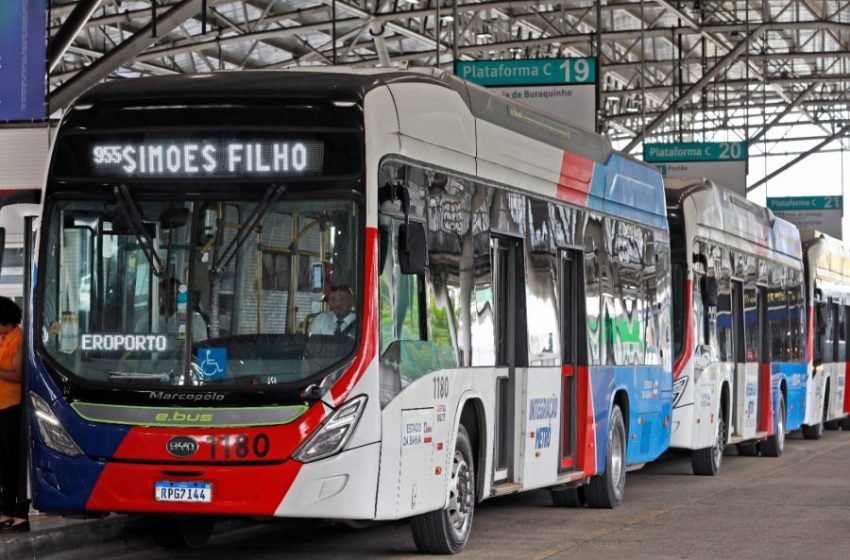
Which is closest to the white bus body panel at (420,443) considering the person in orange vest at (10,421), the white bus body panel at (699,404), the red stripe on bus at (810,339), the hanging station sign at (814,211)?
the person in orange vest at (10,421)

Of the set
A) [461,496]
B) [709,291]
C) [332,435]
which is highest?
[709,291]

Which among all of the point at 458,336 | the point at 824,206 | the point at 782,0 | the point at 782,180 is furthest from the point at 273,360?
the point at 782,180

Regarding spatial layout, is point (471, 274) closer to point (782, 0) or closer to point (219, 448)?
point (219, 448)

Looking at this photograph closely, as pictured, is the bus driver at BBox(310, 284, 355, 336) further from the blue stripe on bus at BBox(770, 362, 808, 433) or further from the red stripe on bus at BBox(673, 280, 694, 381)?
the blue stripe on bus at BBox(770, 362, 808, 433)

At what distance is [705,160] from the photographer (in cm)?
3419

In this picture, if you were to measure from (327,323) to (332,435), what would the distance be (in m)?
0.57

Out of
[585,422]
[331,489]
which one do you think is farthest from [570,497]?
[331,489]

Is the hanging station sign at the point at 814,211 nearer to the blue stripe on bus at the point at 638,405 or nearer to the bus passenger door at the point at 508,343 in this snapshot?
the blue stripe on bus at the point at 638,405

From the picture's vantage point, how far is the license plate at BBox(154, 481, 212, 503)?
869cm

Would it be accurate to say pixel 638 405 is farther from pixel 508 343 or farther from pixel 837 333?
pixel 837 333

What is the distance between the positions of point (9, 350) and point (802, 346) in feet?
50.8

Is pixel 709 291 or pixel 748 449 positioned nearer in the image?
pixel 709 291

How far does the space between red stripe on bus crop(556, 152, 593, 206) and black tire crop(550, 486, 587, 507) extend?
2435 millimetres

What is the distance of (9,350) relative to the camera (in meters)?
9.88
